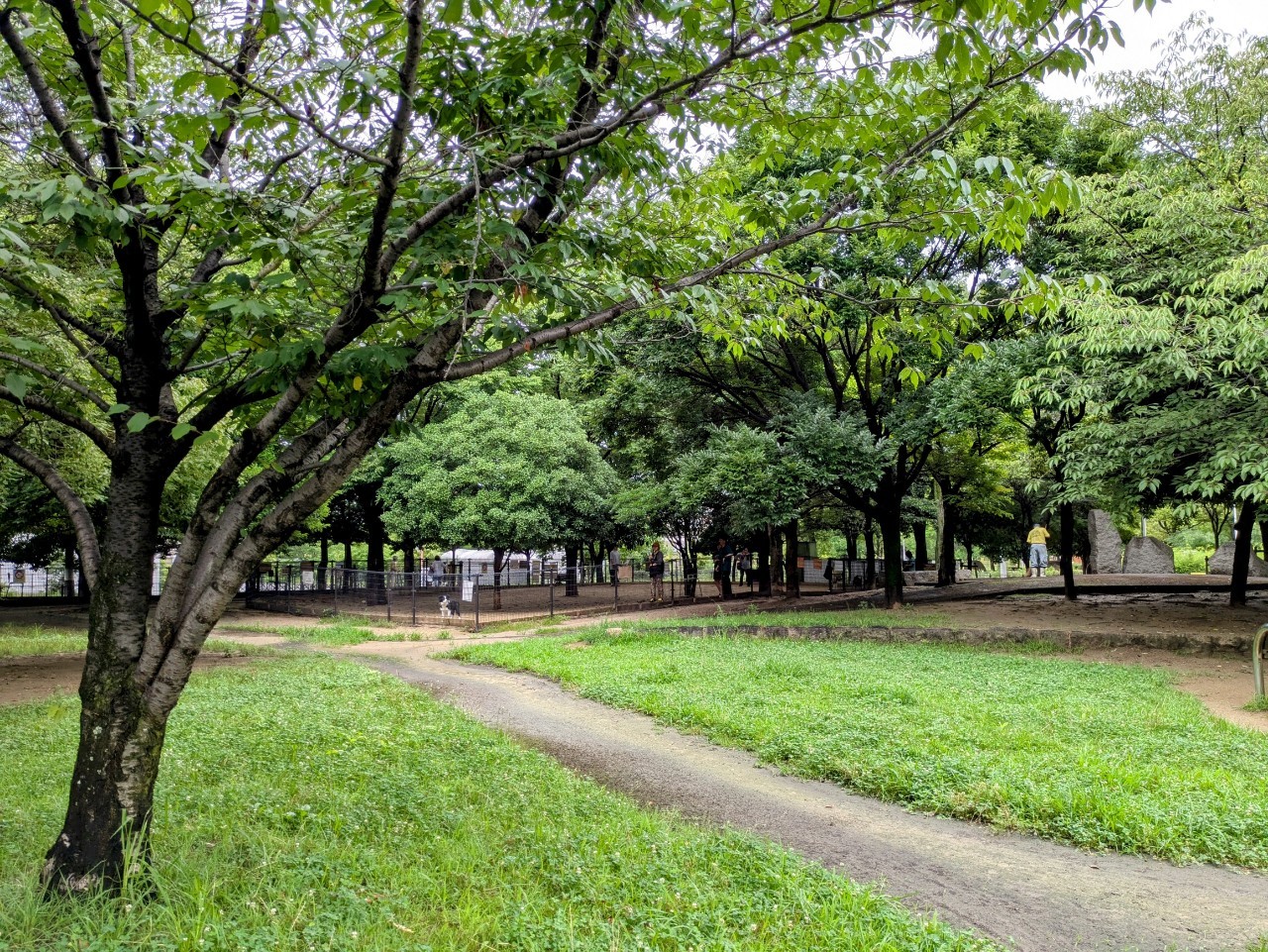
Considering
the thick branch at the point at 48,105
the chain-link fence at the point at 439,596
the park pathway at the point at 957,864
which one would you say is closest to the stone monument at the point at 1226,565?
the chain-link fence at the point at 439,596

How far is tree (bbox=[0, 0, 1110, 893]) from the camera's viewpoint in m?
3.11

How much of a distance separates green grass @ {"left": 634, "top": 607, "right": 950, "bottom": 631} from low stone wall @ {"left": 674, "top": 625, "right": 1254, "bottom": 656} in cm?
22

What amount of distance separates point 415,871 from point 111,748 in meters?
1.37

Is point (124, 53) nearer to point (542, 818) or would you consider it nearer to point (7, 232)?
point (7, 232)

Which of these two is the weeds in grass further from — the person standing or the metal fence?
the person standing

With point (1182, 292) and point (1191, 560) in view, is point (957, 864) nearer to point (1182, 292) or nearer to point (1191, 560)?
point (1182, 292)

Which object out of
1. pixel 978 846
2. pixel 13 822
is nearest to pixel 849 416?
pixel 978 846

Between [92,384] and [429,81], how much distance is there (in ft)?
19.5

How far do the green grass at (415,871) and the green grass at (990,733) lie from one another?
5.62 feet

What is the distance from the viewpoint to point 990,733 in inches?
254

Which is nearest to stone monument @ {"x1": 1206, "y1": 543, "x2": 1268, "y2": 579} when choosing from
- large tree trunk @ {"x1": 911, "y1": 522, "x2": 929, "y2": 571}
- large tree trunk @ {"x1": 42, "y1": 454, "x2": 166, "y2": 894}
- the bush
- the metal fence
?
the bush

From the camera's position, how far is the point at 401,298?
303cm

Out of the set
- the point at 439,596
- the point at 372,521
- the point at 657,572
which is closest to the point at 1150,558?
the point at 657,572

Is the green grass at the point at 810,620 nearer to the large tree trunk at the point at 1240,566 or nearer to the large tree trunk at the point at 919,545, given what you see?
the large tree trunk at the point at 1240,566
